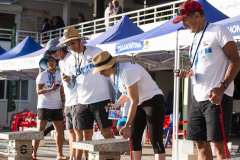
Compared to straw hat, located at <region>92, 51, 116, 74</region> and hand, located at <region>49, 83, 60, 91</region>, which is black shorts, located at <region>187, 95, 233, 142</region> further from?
hand, located at <region>49, 83, 60, 91</region>

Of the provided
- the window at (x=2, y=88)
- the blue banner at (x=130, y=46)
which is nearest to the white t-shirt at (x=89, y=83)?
the blue banner at (x=130, y=46)

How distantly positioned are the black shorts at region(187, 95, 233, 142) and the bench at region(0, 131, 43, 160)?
333cm

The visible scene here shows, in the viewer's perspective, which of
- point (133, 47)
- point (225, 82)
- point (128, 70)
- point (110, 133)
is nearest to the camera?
point (225, 82)

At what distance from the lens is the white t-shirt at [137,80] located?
5.53m

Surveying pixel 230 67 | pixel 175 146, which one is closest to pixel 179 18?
pixel 230 67

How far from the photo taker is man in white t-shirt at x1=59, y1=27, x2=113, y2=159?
21.5ft

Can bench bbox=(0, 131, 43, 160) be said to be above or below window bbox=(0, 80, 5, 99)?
below

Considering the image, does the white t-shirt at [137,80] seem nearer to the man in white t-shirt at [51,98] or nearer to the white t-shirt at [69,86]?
the white t-shirt at [69,86]

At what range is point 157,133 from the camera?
19.1ft

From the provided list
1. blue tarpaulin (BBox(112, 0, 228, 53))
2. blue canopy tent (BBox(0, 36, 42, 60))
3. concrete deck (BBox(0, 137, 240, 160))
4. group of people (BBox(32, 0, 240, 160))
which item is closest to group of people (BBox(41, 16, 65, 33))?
blue canopy tent (BBox(0, 36, 42, 60))

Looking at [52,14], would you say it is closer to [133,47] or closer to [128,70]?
[133,47]

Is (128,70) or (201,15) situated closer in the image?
(201,15)

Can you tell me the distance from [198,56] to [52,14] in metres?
23.0

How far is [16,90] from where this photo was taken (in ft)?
78.0
